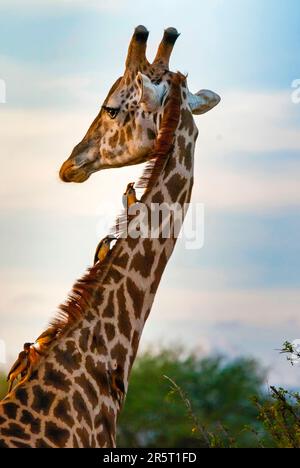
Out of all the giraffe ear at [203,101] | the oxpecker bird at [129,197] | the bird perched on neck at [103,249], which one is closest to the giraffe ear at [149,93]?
the giraffe ear at [203,101]

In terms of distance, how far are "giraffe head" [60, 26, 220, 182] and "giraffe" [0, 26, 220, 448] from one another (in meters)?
0.02

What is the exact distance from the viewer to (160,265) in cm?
637

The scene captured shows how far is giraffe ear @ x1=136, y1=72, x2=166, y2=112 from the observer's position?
680cm

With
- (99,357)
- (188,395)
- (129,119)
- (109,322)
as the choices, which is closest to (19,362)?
(99,357)

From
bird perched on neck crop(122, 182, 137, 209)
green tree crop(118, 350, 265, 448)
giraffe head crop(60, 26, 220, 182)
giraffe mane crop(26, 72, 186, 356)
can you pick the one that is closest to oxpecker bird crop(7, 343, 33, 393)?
giraffe mane crop(26, 72, 186, 356)

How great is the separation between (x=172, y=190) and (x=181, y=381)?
1669cm

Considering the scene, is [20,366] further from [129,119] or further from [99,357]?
[129,119]

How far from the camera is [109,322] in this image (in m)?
6.09

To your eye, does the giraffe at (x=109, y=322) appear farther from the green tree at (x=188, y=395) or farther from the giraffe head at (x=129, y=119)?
the green tree at (x=188, y=395)

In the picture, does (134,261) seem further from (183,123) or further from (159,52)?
(159,52)

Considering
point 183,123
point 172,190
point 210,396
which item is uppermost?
point 210,396
